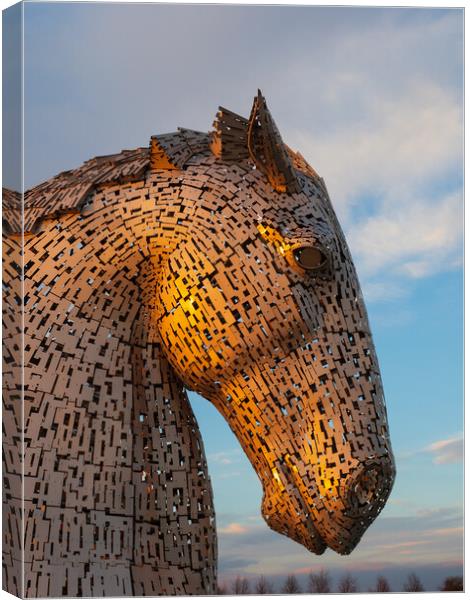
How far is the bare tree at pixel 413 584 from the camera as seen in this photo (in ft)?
19.7

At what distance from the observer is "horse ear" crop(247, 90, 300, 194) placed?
4.71 m

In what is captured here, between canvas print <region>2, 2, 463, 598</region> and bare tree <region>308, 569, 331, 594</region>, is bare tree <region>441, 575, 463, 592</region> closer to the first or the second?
bare tree <region>308, 569, 331, 594</region>

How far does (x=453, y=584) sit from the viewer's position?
235 inches

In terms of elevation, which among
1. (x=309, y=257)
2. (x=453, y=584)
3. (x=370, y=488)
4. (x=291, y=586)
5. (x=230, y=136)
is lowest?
(x=453, y=584)

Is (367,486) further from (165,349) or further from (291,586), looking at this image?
(291,586)

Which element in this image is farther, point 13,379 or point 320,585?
point 320,585

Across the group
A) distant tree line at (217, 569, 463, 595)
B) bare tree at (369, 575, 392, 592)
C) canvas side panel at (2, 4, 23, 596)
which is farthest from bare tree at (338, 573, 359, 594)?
canvas side panel at (2, 4, 23, 596)

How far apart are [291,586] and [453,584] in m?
0.94

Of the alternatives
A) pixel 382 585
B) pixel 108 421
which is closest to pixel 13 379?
pixel 108 421

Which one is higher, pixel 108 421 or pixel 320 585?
pixel 108 421

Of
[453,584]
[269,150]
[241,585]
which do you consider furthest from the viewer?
[241,585]

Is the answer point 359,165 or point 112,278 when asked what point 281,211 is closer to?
point 112,278

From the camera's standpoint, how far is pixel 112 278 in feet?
15.1

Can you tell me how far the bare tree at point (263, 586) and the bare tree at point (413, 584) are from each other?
30.1 inches
